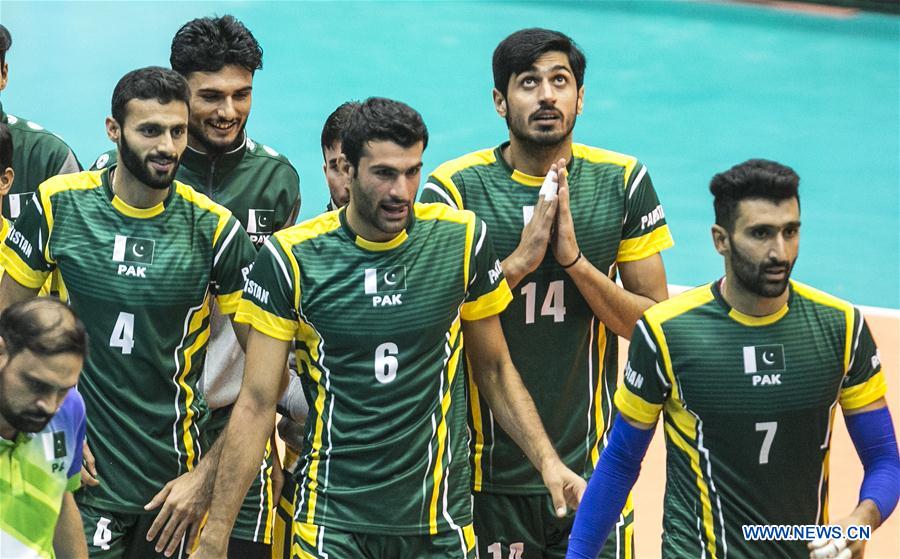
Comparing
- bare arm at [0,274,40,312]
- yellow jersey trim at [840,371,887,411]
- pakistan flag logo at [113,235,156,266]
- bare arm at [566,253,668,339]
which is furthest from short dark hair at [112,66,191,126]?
yellow jersey trim at [840,371,887,411]

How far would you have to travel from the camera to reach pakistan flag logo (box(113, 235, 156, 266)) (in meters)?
5.71

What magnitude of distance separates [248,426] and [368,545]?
573 mm

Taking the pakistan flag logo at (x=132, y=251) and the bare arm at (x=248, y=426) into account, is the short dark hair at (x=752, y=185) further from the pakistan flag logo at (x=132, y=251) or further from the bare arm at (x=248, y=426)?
the pakistan flag logo at (x=132, y=251)

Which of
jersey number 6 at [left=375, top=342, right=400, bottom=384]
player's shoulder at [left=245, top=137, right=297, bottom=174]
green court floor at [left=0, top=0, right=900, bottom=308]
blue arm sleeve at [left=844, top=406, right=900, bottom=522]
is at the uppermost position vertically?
green court floor at [left=0, top=0, right=900, bottom=308]

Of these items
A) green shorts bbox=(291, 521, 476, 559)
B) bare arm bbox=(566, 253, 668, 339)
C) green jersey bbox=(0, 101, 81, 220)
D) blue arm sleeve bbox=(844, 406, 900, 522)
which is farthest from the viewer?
green jersey bbox=(0, 101, 81, 220)

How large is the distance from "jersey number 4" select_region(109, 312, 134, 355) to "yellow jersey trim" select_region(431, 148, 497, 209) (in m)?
1.29

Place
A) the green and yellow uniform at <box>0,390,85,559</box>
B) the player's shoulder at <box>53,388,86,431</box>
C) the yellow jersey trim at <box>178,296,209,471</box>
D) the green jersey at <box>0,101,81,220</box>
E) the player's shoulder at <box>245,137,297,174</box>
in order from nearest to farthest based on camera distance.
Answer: the green and yellow uniform at <box>0,390,85,559</box>, the player's shoulder at <box>53,388,86,431</box>, the yellow jersey trim at <box>178,296,209,471</box>, the player's shoulder at <box>245,137,297,174</box>, the green jersey at <box>0,101,81,220</box>

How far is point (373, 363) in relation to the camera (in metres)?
5.39

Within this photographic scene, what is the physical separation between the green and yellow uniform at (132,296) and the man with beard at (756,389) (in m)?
1.68

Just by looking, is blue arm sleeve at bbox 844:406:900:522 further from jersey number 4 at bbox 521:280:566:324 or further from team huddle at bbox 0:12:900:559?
jersey number 4 at bbox 521:280:566:324

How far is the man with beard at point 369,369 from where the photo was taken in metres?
5.38

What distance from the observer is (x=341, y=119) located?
21.4 ft

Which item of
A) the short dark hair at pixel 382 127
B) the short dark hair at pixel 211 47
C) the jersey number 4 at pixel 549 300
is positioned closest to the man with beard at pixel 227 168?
the short dark hair at pixel 211 47

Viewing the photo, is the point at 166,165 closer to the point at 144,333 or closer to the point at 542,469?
the point at 144,333
